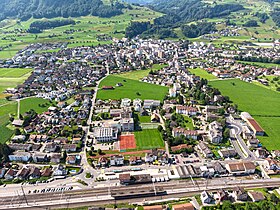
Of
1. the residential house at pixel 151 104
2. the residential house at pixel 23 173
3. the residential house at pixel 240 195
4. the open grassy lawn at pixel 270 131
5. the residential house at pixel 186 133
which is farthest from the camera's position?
the residential house at pixel 151 104

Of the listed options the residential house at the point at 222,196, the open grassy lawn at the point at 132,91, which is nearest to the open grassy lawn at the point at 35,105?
the open grassy lawn at the point at 132,91

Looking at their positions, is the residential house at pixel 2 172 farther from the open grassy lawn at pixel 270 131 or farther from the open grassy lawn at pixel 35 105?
the open grassy lawn at pixel 270 131

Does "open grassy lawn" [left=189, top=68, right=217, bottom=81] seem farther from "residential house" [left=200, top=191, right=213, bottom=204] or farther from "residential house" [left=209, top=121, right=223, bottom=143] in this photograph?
"residential house" [left=200, top=191, right=213, bottom=204]

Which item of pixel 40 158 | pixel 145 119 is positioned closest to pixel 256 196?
pixel 145 119

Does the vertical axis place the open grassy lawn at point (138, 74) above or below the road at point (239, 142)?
above

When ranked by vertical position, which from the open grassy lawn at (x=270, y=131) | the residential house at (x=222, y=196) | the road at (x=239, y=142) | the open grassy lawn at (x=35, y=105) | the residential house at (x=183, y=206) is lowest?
the road at (x=239, y=142)

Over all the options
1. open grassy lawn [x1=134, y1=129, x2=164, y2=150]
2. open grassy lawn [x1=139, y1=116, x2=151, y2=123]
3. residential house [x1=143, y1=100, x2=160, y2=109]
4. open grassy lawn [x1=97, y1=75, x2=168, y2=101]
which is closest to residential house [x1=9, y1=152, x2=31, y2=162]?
open grassy lawn [x1=134, y1=129, x2=164, y2=150]

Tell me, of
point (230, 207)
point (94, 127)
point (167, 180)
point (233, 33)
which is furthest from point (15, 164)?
point (233, 33)

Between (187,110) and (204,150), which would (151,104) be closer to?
(187,110)
